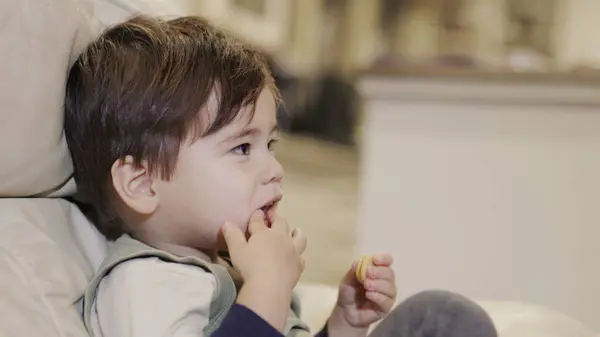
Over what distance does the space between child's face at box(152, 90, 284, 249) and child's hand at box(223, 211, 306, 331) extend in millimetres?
24

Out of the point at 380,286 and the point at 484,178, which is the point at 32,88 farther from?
the point at 484,178

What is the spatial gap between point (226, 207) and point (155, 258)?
105mm

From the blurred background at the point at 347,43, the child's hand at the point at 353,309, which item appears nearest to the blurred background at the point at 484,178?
the child's hand at the point at 353,309

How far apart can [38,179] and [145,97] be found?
0.46 ft

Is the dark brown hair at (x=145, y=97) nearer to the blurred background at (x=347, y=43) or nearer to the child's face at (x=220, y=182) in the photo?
the child's face at (x=220, y=182)

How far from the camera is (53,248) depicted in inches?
29.6

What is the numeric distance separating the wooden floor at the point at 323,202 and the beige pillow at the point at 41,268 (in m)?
1.82

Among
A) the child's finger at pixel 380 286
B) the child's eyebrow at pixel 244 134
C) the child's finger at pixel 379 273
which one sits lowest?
the child's finger at pixel 380 286

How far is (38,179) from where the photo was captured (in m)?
0.76

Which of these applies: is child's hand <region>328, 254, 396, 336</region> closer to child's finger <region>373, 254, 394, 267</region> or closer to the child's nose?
child's finger <region>373, 254, 394, 267</region>

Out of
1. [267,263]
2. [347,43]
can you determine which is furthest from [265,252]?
[347,43]

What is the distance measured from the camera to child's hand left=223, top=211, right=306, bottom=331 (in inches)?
28.0

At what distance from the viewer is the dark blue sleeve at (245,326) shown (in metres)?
0.67

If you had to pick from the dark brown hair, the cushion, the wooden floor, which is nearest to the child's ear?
the dark brown hair
